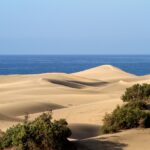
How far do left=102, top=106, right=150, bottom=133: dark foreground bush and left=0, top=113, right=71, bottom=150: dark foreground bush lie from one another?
3851 millimetres

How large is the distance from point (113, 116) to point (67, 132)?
4.39 m

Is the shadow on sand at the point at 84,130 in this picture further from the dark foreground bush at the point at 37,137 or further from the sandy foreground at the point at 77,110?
the dark foreground bush at the point at 37,137

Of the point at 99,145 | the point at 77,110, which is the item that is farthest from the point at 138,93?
the point at 99,145

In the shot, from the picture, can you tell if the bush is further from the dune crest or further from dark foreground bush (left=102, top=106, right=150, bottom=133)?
the dune crest

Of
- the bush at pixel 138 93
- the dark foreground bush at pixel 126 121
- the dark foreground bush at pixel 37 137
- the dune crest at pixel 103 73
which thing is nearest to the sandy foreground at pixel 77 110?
the dark foreground bush at pixel 126 121

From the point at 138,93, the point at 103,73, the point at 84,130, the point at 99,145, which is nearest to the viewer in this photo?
the point at 99,145

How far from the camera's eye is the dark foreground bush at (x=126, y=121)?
15.6 meters

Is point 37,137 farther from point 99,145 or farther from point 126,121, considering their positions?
point 126,121

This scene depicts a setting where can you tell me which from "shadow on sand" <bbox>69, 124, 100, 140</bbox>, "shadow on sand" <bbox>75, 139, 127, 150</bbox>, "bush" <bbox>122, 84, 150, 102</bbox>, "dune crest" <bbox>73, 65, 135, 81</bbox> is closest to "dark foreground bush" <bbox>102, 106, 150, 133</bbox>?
"shadow on sand" <bbox>69, 124, 100, 140</bbox>

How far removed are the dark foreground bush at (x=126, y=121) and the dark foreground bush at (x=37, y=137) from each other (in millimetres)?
3851

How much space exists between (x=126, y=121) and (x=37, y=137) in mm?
4566

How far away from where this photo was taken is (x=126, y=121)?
15625 millimetres

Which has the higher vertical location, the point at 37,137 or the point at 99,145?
the point at 37,137

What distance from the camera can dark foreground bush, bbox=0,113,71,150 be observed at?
11.6 metres
